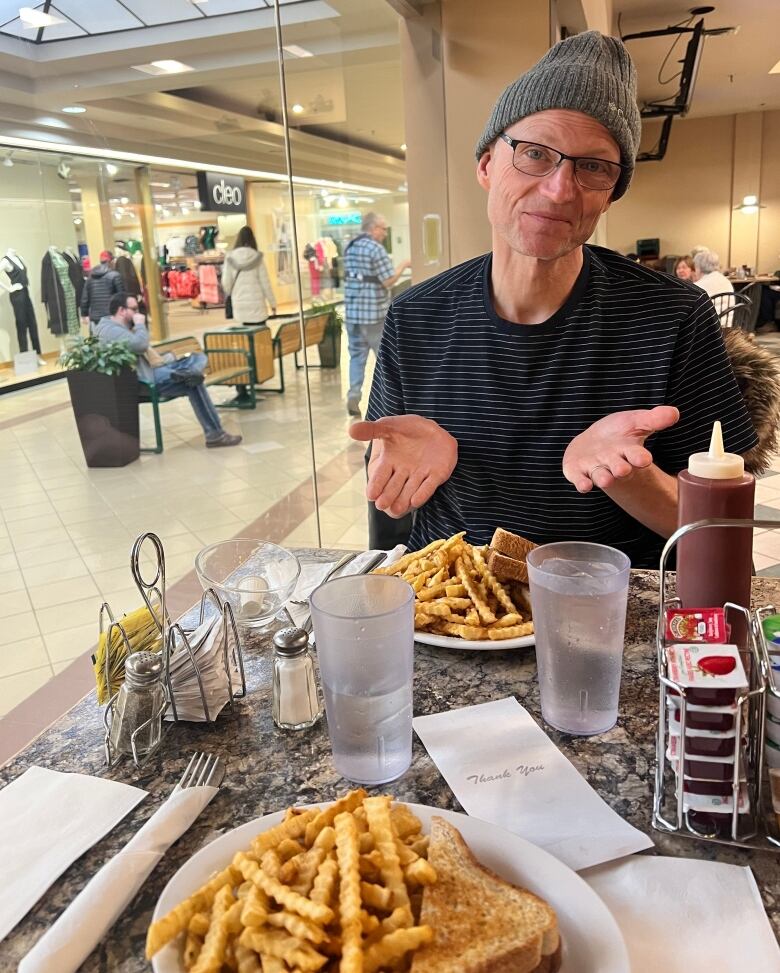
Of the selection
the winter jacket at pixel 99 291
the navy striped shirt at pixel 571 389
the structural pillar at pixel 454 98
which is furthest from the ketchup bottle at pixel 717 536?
the winter jacket at pixel 99 291

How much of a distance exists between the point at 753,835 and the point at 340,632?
1.36 feet

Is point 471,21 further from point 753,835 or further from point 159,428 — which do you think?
point 753,835

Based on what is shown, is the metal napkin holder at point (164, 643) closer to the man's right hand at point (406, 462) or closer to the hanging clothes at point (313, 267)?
the man's right hand at point (406, 462)

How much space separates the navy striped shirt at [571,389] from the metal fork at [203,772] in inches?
35.3

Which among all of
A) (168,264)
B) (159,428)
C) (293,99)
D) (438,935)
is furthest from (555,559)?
(159,428)

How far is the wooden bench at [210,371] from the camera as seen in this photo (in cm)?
498

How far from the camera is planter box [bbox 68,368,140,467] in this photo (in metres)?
4.14

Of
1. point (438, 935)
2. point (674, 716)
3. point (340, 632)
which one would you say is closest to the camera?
point (438, 935)

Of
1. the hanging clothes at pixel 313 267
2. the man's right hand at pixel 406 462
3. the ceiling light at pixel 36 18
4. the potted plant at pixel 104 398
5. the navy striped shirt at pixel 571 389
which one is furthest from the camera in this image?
the hanging clothes at pixel 313 267

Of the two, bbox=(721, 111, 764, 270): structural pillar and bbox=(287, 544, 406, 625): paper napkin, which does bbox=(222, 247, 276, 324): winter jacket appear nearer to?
bbox=(287, 544, 406, 625): paper napkin

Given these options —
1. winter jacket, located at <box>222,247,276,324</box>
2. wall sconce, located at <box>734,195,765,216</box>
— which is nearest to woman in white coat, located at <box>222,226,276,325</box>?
winter jacket, located at <box>222,247,276,324</box>

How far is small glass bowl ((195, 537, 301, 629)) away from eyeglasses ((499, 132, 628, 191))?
2.72 ft

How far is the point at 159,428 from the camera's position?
5145mm

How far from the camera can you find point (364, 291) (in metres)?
5.16
